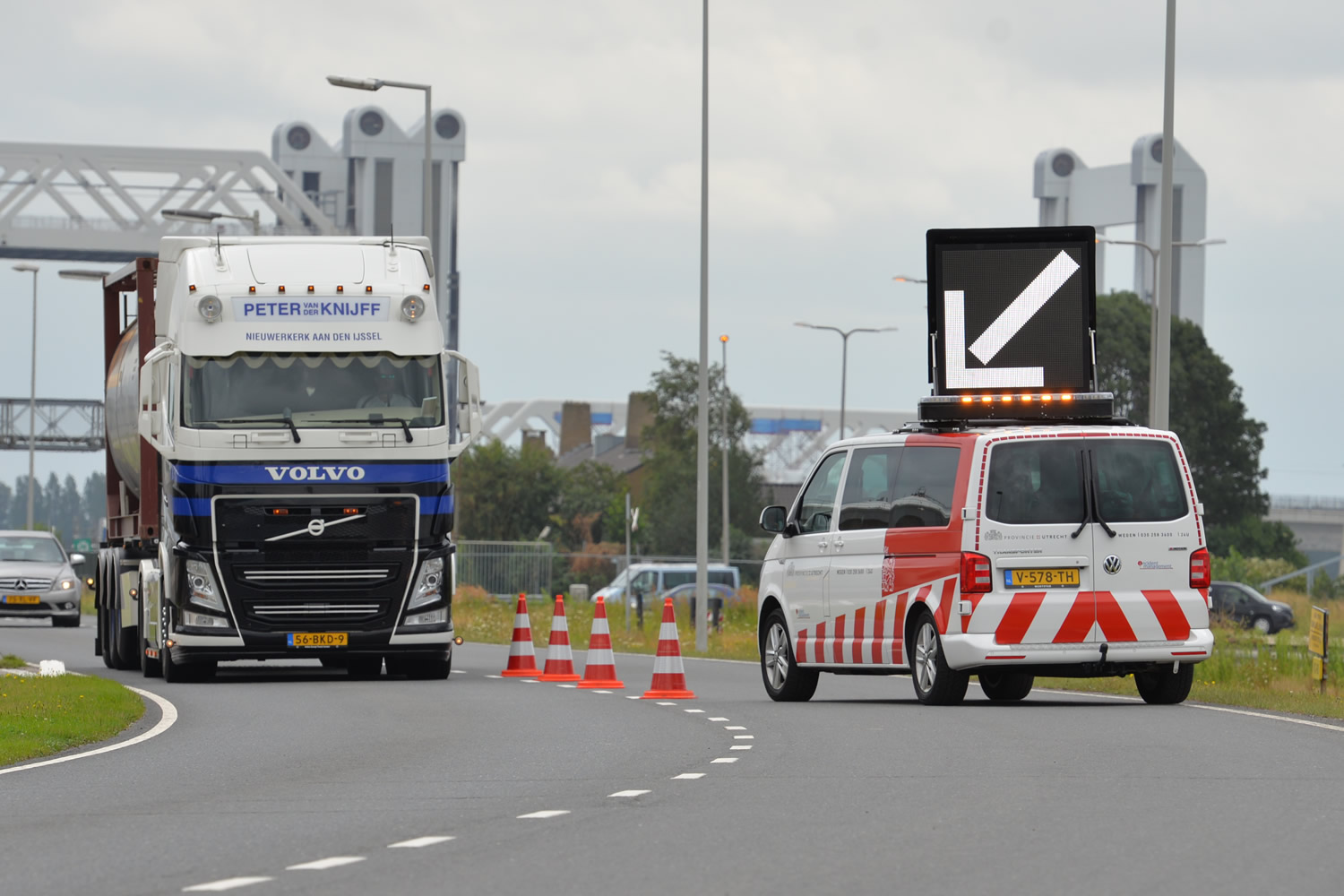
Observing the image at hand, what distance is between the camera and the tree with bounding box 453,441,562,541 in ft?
332

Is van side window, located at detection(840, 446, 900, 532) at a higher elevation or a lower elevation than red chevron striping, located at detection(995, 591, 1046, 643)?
higher

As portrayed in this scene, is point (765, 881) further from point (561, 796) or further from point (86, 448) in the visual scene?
point (86, 448)

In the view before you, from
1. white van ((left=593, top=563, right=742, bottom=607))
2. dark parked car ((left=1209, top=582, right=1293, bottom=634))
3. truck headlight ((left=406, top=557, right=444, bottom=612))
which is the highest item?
truck headlight ((left=406, top=557, right=444, bottom=612))

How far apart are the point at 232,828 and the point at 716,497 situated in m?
77.6

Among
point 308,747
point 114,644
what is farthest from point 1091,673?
point 114,644

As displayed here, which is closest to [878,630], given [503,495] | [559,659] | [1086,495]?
[1086,495]

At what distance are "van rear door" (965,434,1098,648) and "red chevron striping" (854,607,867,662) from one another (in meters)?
1.35

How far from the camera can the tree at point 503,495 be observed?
3984 inches

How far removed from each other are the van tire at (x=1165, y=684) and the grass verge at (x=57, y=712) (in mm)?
7819

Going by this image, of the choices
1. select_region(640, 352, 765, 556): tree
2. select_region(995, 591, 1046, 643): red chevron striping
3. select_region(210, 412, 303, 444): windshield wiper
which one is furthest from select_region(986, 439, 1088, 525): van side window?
select_region(640, 352, 765, 556): tree

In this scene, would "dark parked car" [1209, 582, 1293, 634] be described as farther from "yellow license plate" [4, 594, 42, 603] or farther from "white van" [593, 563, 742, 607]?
"yellow license plate" [4, 594, 42, 603]

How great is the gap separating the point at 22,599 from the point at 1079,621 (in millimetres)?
28272

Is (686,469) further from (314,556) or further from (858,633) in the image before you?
(858,633)

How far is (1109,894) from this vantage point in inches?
317
